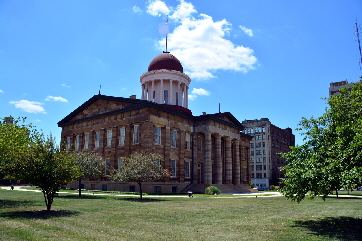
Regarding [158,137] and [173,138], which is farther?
[173,138]

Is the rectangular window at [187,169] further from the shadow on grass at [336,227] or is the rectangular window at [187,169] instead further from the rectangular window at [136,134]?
the shadow on grass at [336,227]

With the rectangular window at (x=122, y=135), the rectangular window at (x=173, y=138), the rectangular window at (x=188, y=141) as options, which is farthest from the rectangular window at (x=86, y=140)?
the rectangular window at (x=188, y=141)

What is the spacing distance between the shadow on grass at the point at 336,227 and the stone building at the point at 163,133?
1037 inches

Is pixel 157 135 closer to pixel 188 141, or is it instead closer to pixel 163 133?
pixel 163 133

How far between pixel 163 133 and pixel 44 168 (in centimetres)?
2622

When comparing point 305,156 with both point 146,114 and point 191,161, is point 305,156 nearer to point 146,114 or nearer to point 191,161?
point 146,114

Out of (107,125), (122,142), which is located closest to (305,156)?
(122,142)

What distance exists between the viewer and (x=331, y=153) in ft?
40.5

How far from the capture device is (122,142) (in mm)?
42219

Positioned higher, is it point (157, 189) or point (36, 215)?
point (36, 215)

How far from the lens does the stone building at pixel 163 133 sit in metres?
40.3

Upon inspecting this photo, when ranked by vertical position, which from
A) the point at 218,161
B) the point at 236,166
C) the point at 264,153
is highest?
the point at 264,153

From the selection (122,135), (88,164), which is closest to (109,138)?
(122,135)

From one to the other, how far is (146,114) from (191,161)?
11472 millimetres
